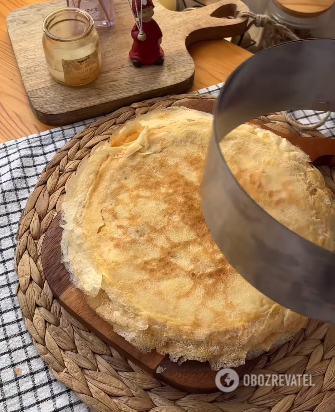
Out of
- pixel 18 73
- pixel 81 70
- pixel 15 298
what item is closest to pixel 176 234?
pixel 15 298

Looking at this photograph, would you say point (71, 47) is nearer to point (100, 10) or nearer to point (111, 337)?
point (100, 10)

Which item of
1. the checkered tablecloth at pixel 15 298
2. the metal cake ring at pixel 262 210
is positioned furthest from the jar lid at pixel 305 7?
the metal cake ring at pixel 262 210

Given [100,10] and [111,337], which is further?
[100,10]

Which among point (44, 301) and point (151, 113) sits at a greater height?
point (151, 113)

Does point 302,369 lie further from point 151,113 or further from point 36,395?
point 151,113

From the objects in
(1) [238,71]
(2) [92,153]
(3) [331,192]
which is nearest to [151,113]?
(2) [92,153]

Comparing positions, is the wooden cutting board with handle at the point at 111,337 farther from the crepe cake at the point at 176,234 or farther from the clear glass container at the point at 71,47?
the clear glass container at the point at 71,47
